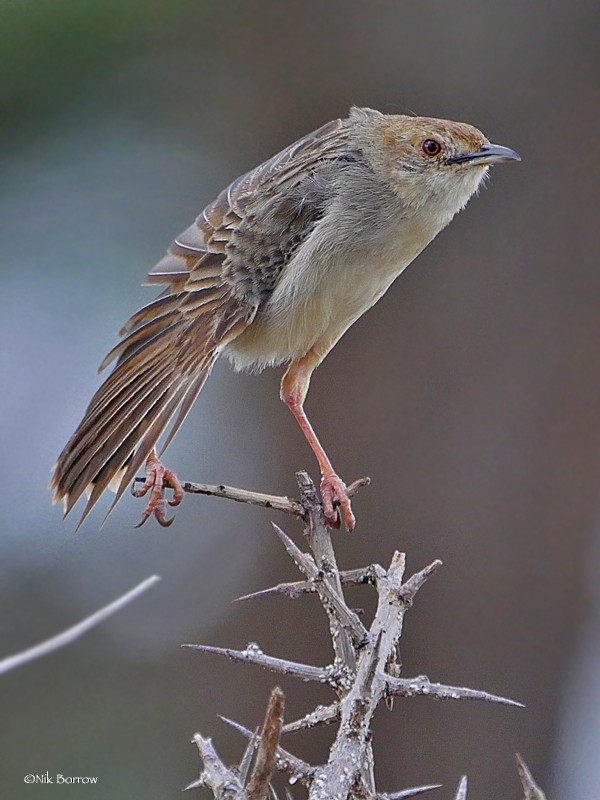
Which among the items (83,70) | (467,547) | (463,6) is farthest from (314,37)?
(467,547)

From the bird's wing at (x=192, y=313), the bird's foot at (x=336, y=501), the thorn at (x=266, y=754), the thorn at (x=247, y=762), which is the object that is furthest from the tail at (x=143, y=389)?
the thorn at (x=266, y=754)

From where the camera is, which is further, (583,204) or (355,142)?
(583,204)

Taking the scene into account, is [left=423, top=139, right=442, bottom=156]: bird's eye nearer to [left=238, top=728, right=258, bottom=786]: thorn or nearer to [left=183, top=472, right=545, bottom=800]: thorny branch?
[left=183, top=472, right=545, bottom=800]: thorny branch

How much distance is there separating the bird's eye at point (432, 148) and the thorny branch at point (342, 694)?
211 centimetres

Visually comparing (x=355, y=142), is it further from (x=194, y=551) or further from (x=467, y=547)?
(x=194, y=551)

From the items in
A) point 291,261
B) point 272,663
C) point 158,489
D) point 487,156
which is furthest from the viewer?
point 487,156

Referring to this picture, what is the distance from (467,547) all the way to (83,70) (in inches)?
191

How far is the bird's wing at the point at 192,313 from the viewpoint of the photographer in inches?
118

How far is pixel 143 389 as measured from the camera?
10.6ft

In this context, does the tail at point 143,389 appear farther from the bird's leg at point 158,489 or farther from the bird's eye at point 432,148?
the bird's eye at point 432,148

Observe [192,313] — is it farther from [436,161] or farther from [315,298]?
[436,161]

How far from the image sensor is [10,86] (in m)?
7.56

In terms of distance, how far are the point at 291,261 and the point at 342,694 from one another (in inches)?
82.4

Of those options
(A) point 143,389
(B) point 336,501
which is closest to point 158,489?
(A) point 143,389
